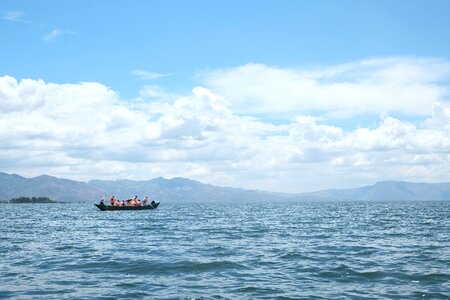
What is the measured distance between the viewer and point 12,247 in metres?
34.8

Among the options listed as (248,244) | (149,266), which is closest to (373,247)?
(248,244)

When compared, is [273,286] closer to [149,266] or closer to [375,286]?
[375,286]

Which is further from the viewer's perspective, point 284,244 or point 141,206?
point 141,206

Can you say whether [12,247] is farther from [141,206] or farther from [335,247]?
[141,206]

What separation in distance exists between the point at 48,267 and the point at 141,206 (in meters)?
94.5

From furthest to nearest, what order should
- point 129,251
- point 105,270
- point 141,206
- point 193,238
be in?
point 141,206 < point 193,238 < point 129,251 < point 105,270

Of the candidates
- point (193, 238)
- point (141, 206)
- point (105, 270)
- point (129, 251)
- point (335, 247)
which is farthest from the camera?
point (141, 206)

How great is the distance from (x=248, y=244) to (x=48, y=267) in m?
15.7

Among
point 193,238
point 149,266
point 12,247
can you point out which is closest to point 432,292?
point 149,266

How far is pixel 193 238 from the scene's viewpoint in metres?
40.9

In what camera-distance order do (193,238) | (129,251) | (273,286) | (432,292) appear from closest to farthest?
(432,292) → (273,286) → (129,251) → (193,238)

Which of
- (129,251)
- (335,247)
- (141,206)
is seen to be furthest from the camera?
(141,206)

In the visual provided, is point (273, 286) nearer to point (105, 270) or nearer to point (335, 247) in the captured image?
point (105, 270)

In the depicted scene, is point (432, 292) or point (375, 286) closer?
point (432, 292)
